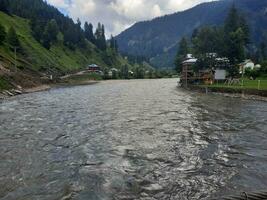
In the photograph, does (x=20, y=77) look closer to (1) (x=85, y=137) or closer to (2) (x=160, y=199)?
(1) (x=85, y=137)

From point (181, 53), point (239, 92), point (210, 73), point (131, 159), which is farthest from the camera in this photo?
point (181, 53)

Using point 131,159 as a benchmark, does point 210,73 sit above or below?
above

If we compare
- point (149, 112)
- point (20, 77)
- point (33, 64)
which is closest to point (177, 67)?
point (33, 64)

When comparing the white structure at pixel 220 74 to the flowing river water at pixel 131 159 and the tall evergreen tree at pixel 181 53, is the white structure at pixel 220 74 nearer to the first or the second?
the tall evergreen tree at pixel 181 53

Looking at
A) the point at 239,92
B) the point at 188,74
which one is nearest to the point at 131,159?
the point at 239,92

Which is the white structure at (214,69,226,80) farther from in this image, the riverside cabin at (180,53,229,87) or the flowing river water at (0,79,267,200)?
the flowing river water at (0,79,267,200)

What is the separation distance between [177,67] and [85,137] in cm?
12780

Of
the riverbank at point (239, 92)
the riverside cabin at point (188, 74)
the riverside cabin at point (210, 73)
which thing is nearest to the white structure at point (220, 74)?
the riverside cabin at point (210, 73)

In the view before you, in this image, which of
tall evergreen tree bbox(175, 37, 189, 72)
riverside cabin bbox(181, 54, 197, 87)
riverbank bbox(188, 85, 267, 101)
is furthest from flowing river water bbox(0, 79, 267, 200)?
tall evergreen tree bbox(175, 37, 189, 72)

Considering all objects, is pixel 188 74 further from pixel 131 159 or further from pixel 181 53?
pixel 131 159

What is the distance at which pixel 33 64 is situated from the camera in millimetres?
152000

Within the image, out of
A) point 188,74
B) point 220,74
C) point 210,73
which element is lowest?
point 188,74

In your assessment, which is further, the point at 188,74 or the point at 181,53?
the point at 181,53

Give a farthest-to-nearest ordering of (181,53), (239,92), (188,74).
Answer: (181,53) < (188,74) < (239,92)
